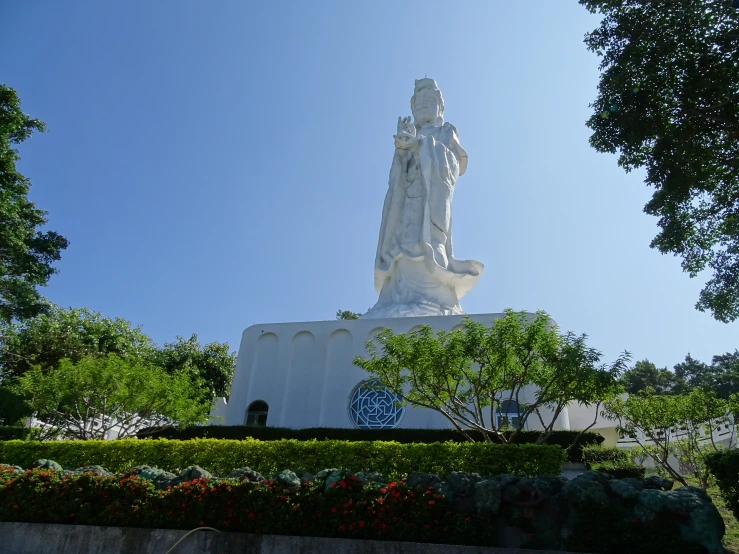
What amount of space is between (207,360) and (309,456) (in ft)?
79.3

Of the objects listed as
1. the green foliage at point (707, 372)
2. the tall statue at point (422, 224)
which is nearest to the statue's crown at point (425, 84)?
the tall statue at point (422, 224)

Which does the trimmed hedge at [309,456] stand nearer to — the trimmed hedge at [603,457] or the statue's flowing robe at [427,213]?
the trimmed hedge at [603,457]

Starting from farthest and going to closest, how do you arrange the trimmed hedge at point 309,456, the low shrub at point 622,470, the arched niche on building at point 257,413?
the arched niche on building at point 257,413
the low shrub at point 622,470
the trimmed hedge at point 309,456

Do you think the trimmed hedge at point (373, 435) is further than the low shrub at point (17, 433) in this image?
No

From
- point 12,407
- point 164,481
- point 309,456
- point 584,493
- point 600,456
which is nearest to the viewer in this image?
point 584,493

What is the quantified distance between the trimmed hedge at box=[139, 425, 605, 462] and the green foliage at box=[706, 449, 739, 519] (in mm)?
5679

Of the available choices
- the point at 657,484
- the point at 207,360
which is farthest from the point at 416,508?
the point at 207,360

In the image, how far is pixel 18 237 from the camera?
587 inches

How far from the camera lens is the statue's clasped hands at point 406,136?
2028 cm

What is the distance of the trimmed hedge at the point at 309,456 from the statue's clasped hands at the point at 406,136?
13.7 m

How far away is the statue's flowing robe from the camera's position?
19219mm

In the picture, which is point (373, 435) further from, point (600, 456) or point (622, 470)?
point (622, 470)

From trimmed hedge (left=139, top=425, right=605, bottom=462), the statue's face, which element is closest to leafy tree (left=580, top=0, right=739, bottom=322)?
trimmed hedge (left=139, top=425, right=605, bottom=462)

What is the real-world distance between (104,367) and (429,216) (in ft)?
37.3
